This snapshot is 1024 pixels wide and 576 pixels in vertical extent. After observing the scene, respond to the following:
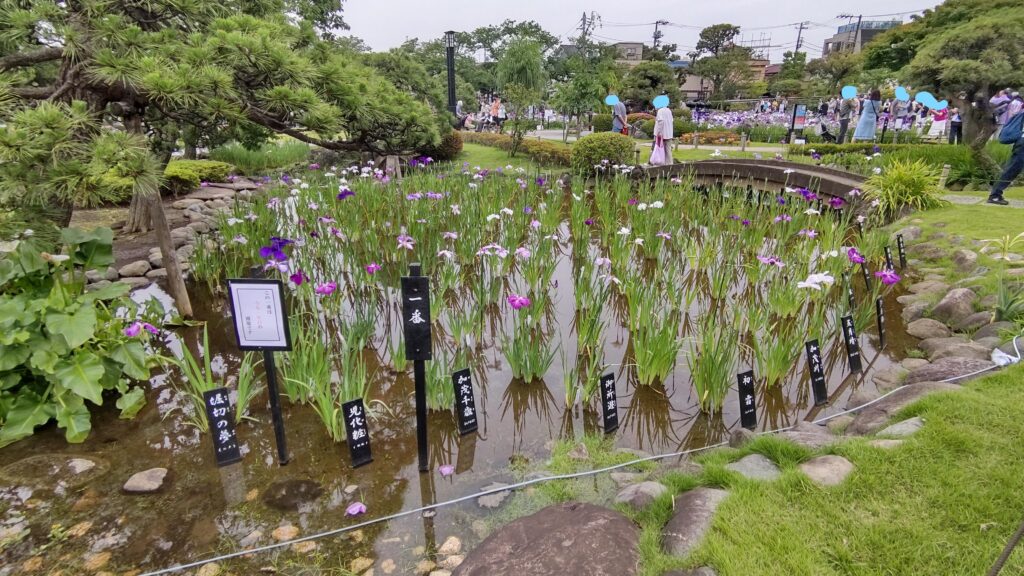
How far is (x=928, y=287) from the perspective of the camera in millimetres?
4848

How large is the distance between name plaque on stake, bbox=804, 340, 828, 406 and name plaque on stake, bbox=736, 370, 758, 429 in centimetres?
49

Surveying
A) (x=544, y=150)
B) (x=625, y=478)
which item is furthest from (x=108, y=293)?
(x=544, y=150)

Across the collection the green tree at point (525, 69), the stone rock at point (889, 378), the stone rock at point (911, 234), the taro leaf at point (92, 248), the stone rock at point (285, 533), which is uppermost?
the green tree at point (525, 69)

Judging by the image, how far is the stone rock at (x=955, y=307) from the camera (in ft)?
13.4

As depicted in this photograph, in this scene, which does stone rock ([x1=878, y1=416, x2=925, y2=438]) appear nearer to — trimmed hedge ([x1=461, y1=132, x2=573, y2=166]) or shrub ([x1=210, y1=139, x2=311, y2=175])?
trimmed hedge ([x1=461, y1=132, x2=573, y2=166])

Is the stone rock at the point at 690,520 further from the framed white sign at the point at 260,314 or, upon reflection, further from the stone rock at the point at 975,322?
the stone rock at the point at 975,322

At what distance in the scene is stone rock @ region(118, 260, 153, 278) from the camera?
17.0 ft

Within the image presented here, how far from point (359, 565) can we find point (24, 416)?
2.10 metres

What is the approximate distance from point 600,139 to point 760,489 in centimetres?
885

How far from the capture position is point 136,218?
6688 mm

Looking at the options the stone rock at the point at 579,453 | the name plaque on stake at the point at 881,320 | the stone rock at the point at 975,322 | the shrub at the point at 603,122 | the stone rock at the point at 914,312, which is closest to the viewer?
the stone rock at the point at 579,453

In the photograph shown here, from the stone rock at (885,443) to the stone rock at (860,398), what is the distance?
2.53ft

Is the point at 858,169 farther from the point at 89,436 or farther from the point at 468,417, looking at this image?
the point at 89,436

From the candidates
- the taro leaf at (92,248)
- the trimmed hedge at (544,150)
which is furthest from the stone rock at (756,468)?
the trimmed hedge at (544,150)
